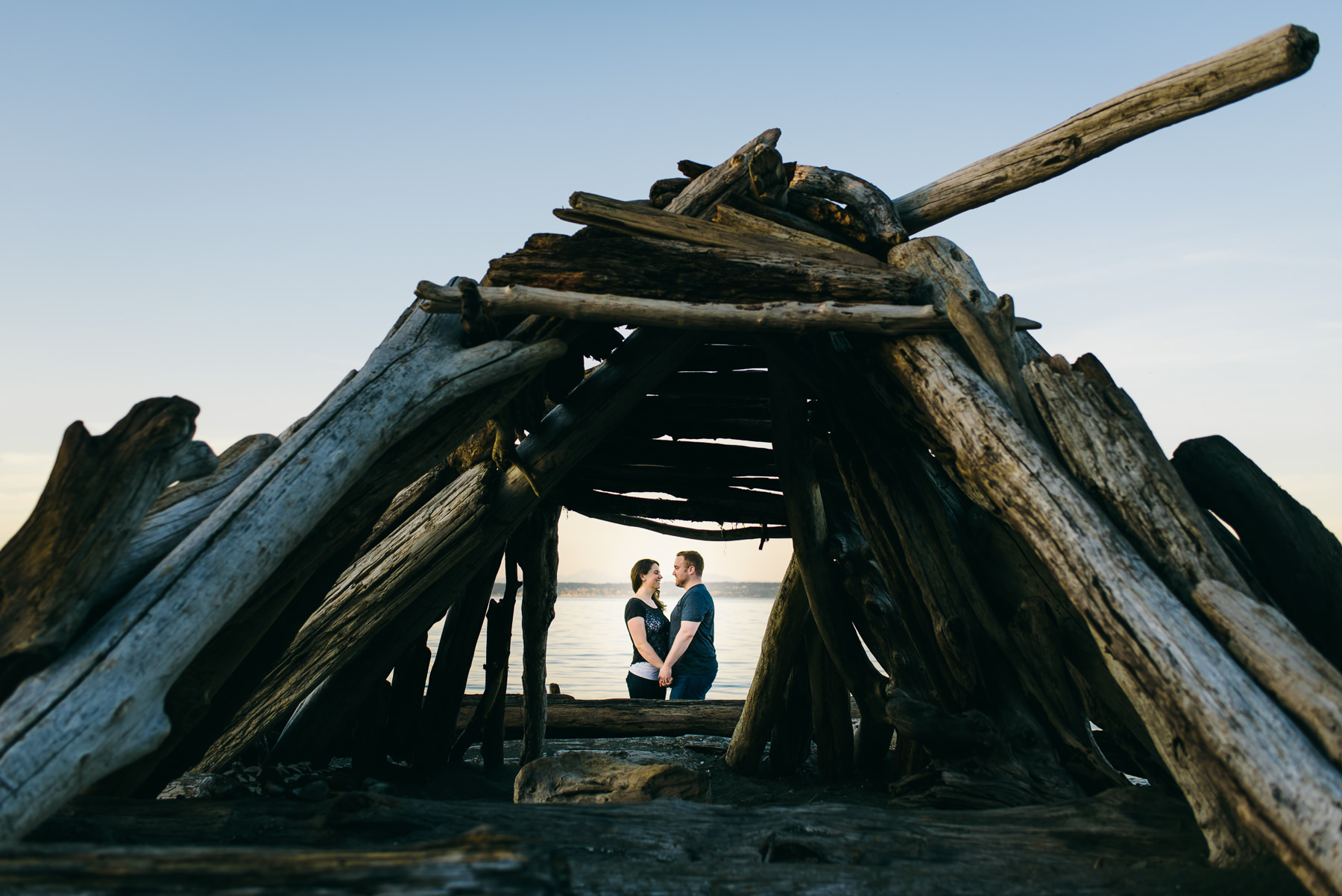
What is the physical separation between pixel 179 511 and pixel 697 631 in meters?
4.94

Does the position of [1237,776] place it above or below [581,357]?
below

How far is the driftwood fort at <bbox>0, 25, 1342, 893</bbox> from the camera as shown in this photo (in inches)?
92.7

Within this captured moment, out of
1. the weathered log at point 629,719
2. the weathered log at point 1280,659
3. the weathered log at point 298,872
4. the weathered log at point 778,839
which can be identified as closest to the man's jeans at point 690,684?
the weathered log at point 629,719

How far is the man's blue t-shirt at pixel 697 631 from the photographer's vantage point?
→ 7.04 metres

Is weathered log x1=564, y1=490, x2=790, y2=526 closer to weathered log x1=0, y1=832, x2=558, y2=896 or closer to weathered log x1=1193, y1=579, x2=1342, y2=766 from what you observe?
weathered log x1=1193, y1=579, x2=1342, y2=766

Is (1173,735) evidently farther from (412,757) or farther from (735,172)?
(412,757)

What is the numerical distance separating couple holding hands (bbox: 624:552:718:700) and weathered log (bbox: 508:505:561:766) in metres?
1.22

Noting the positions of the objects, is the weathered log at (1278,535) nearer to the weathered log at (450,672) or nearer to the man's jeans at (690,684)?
the weathered log at (450,672)

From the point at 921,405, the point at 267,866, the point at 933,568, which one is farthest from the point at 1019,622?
the point at 267,866

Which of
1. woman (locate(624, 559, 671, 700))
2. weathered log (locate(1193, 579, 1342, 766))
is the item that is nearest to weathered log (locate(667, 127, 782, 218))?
weathered log (locate(1193, 579, 1342, 766))

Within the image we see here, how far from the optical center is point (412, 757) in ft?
18.3

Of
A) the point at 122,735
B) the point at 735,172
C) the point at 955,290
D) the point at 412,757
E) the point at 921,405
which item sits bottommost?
the point at 412,757

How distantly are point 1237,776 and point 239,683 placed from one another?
3.44 m

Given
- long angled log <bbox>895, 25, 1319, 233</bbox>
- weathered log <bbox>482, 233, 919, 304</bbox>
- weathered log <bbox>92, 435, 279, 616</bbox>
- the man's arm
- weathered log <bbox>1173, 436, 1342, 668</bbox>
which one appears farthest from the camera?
the man's arm
